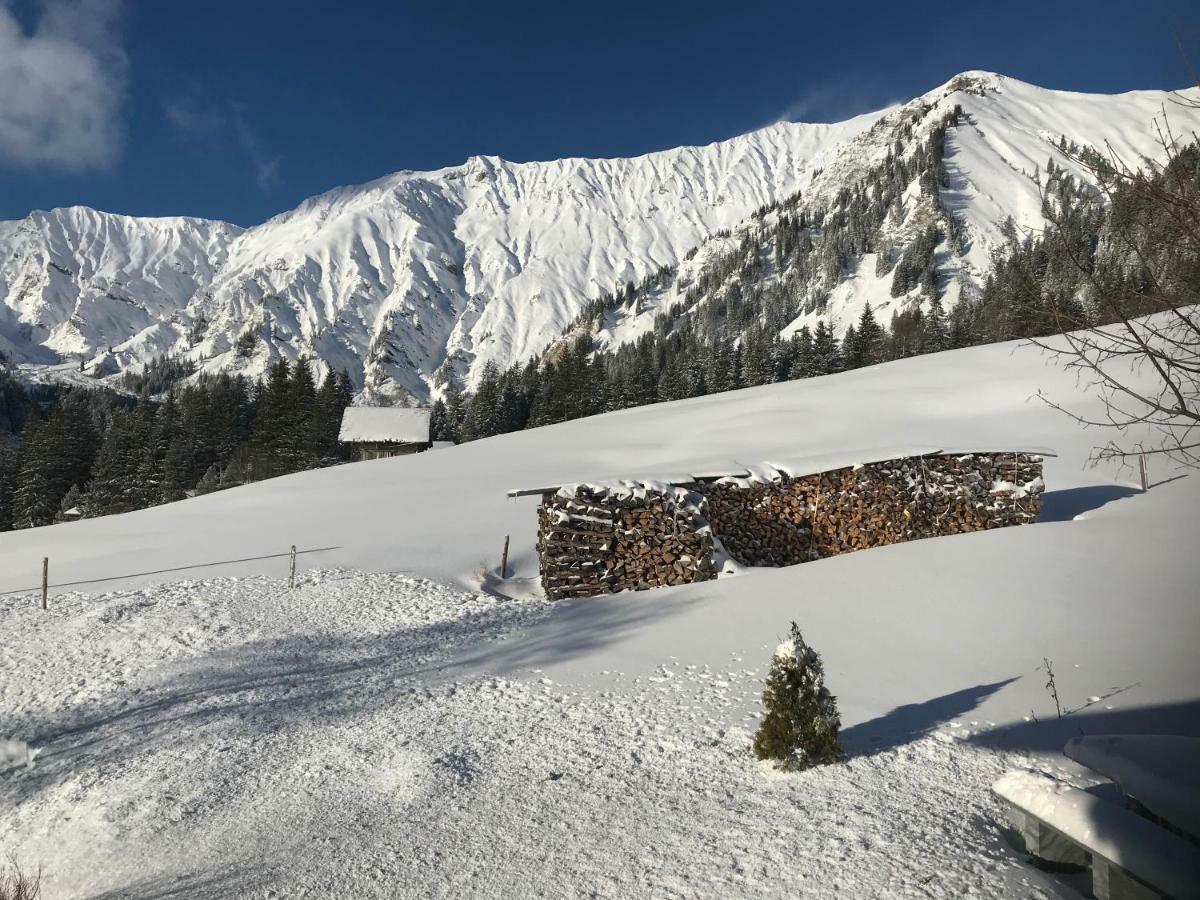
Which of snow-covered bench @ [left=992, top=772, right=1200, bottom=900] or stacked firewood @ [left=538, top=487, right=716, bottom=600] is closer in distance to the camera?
snow-covered bench @ [left=992, top=772, right=1200, bottom=900]

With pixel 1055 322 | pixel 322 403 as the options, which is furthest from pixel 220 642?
pixel 322 403

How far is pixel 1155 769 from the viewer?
13.0ft

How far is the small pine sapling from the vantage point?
6.21 meters

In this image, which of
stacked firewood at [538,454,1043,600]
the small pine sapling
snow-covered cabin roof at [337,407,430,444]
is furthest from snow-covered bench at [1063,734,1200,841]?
snow-covered cabin roof at [337,407,430,444]

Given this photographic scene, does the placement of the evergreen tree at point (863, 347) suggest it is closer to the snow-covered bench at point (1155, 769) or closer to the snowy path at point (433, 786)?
the snowy path at point (433, 786)

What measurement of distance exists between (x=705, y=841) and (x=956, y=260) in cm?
17649

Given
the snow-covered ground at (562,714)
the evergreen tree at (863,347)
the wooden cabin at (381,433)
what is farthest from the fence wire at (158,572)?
the evergreen tree at (863,347)

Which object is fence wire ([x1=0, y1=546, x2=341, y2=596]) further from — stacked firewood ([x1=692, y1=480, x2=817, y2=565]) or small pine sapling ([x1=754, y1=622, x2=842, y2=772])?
small pine sapling ([x1=754, y1=622, x2=842, y2=772])

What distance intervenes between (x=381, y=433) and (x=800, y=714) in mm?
54340

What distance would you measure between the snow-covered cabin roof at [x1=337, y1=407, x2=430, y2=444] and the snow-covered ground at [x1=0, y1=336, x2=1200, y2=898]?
130ft

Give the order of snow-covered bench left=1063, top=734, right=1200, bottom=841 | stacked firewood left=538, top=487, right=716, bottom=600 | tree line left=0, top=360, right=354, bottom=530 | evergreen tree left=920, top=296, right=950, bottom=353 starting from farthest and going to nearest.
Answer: evergreen tree left=920, top=296, right=950, bottom=353, tree line left=0, top=360, right=354, bottom=530, stacked firewood left=538, top=487, right=716, bottom=600, snow-covered bench left=1063, top=734, right=1200, bottom=841

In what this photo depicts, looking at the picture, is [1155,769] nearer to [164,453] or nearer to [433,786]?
[433,786]

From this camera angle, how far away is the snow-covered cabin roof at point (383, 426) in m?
56.4

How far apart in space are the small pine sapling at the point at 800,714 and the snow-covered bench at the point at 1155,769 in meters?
→ 1.98
